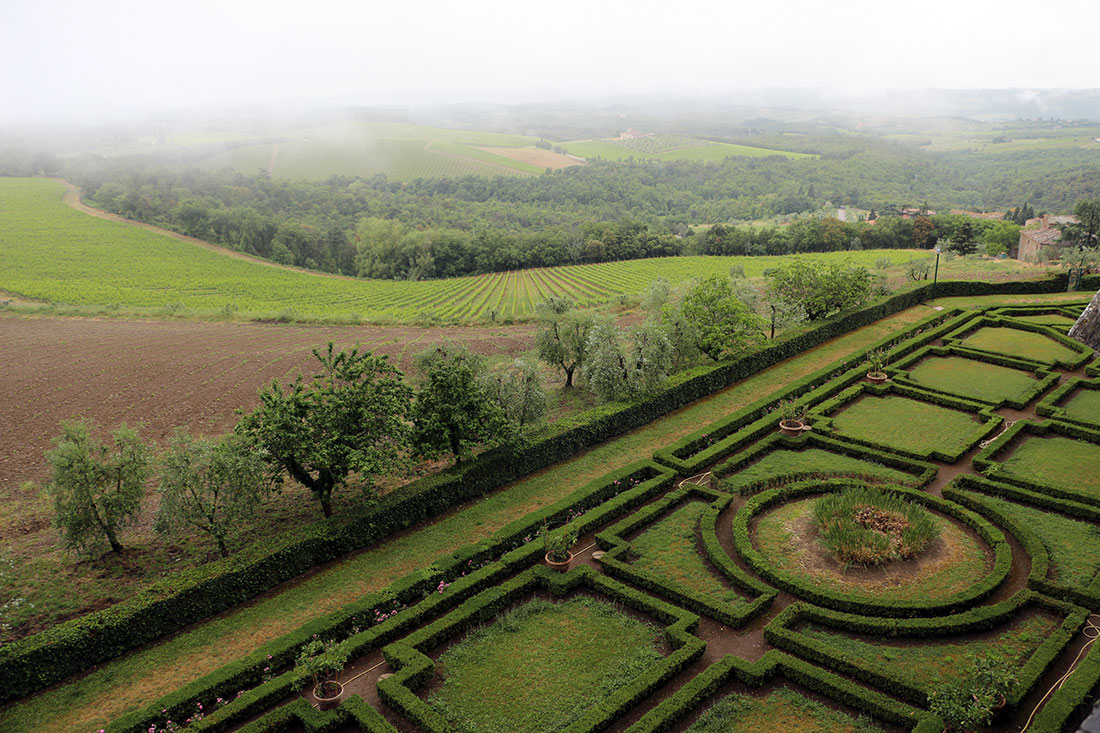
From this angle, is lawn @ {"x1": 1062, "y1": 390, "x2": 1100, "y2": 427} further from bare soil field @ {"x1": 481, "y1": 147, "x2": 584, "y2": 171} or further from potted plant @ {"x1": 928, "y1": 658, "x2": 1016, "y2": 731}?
bare soil field @ {"x1": 481, "y1": 147, "x2": 584, "y2": 171}

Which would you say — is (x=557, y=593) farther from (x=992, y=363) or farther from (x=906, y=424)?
(x=992, y=363)

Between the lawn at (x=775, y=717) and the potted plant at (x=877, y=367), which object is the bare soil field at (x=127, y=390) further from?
the potted plant at (x=877, y=367)

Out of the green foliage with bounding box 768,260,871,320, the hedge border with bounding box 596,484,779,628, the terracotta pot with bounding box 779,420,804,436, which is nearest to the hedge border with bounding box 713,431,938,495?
the terracotta pot with bounding box 779,420,804,436

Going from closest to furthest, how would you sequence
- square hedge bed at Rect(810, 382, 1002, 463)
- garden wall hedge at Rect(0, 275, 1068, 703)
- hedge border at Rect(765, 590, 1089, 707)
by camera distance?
hedge border at Rect(765, 590, 1089, 707) < garden wall hedge at Rect(0, 275, 1068, 703) < square hedge bed at Rect(810, 382, 1002, 463)

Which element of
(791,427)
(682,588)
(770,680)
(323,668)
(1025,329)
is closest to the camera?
(323,668)

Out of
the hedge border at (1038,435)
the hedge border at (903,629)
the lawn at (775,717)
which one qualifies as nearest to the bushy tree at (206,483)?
the lawn at (775,717)

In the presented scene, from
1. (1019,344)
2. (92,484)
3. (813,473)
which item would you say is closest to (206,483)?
(92,484)
